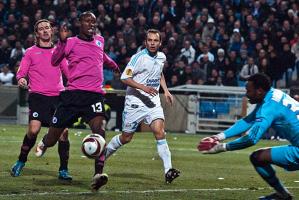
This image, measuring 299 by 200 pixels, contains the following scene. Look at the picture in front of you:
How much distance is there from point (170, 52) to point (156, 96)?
16.7m

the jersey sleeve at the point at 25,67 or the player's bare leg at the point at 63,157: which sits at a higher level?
the jersey sleeve at the point at 25,67

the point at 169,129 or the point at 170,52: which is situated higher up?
the point at 170,52

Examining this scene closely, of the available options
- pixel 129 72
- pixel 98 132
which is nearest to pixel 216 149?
pixel 98 132

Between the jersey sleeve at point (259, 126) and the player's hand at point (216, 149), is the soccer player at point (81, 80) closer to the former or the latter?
the player's hand at point (216, 149)

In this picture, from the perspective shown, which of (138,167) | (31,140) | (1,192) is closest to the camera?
(1,192)

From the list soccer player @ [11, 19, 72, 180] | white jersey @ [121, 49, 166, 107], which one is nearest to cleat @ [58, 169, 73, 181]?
soccer player @ [11, 19, 72, 180]

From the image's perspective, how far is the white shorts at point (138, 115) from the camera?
1454 centimetres

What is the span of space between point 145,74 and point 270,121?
4.32 m

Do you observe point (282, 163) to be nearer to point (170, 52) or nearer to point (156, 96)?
point (156, 96)

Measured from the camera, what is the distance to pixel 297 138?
1091cm

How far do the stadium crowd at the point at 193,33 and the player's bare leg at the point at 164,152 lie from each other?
1472cm

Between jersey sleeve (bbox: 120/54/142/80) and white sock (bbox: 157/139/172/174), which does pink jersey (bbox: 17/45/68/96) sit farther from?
white sock (bbox: 157/139/172/174)

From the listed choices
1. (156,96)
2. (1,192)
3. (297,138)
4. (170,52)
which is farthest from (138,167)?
(170,52)

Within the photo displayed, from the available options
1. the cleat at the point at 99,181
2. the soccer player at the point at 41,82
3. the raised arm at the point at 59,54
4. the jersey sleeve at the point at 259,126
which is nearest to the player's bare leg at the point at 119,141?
the soccer player at the point at 41,82
